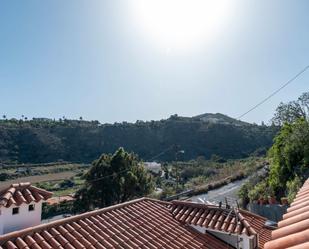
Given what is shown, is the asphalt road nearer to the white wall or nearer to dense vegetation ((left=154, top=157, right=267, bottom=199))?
dense vegetation ((left=154, top=157, right=267, bottom=199))

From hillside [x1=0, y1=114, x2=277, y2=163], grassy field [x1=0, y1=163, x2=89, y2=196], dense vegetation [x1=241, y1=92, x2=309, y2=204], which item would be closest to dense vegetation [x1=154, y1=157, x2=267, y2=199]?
dense vegetation [x1=241, y1=92, x2=309, y2=204]

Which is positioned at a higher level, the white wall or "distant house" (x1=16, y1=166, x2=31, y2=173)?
"distant house" (x1=16, y1=166, x2=31, y2=173)

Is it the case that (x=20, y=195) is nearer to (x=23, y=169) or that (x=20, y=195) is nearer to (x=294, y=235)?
(x=294, y=235)

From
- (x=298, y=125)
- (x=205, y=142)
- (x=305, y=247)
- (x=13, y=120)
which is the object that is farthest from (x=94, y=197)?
(x=13, y=120)

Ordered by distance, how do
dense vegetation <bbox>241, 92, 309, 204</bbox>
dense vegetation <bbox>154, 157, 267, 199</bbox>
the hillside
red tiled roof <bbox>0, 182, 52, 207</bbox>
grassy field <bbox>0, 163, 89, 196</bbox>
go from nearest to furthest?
red tiled roof <bbox>0, 182, 52, 207</bbox>, dense vegetation <bbox>241, 92, 309, 204</bbox>, dense vegetation <bbox>154, 157, 267, 199</bbox>, grassy field <bbox>0, 163, 89, 196</bbox>, the hillside

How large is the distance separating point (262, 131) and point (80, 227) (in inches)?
2427

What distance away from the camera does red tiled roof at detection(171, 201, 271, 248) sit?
8180 mm

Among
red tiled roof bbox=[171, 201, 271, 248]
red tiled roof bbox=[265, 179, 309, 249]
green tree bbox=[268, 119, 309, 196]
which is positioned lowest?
red tiled roof bbox=[171, 201, 271, 248]

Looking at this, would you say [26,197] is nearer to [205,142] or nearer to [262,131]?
[205,142]

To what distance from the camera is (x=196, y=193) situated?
2189cm

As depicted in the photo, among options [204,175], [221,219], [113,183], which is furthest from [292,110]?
[221,219]

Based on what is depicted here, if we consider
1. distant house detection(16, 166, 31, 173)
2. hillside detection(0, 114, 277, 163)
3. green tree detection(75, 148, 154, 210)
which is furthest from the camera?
hillside detection(0, 114, 277, 163)

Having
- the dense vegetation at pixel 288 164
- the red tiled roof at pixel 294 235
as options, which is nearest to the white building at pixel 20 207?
the red tiled roof at pixel 294 235

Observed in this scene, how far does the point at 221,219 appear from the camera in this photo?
28.6 ft
